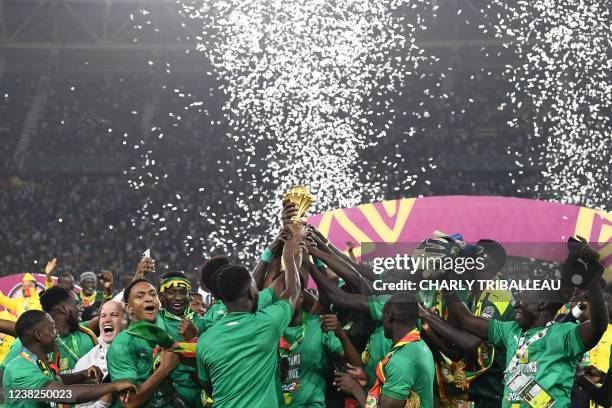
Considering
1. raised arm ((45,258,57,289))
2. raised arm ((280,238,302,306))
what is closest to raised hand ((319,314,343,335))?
raised arm ((280,238,302,306))

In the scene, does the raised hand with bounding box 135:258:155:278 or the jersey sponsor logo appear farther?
the raised hand with bounding box 135:258:155:278

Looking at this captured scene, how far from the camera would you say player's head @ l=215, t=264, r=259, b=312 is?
431 cm

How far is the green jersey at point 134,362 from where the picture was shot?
4.61 m

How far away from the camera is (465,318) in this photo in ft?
14.9

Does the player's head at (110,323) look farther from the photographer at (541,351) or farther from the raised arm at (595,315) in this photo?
the raised arm at (595,315)

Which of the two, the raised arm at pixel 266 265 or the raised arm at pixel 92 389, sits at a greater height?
the raised arm at pixel 266 265

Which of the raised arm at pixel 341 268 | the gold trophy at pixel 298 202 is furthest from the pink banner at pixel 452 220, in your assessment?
the gold trophy at pixel 298 202

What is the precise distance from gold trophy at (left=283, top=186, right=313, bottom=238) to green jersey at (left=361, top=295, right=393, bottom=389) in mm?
645

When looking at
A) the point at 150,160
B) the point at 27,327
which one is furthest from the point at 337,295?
the point at 150,160

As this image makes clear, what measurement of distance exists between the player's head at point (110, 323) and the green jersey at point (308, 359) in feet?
4.26

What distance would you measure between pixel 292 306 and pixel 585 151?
2245 cm

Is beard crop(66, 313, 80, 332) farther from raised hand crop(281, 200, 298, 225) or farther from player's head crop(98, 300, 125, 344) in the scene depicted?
raised hand crop(281, 200, 298, 225)

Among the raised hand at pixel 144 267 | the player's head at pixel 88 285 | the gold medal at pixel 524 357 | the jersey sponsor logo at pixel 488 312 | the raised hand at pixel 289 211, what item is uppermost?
the raised hand at pixel 289 211

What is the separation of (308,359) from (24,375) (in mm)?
1540
